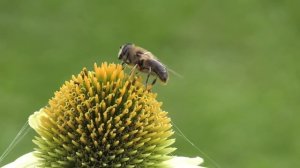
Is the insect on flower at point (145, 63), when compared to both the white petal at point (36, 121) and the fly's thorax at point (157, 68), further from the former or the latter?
the white petal at point (36, 121)

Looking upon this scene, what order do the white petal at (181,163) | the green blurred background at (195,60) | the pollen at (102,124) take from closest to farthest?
the pollen at (102,124) → the white petal at (181,163) → the green blurred background at (195,60)

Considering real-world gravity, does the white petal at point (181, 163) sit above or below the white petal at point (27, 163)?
above

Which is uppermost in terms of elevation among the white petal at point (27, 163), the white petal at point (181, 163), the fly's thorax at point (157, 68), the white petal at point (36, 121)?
the fly's thorax at point (157, 68)

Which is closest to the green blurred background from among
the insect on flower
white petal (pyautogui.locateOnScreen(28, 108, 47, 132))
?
white petal (pyautogui.locateOnScreen(28, 108, 47, 132))

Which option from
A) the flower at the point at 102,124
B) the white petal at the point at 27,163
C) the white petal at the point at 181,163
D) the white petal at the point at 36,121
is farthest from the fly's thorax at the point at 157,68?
the white petal at the point at 27,163

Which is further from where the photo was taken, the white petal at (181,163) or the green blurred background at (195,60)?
the green blurred background at (195,60)

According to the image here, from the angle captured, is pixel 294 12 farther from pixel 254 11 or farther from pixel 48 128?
pixel 48 128

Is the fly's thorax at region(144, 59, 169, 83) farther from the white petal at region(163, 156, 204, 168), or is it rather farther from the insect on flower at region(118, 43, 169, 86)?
the white petal at region(163, 156, 204, 168)
